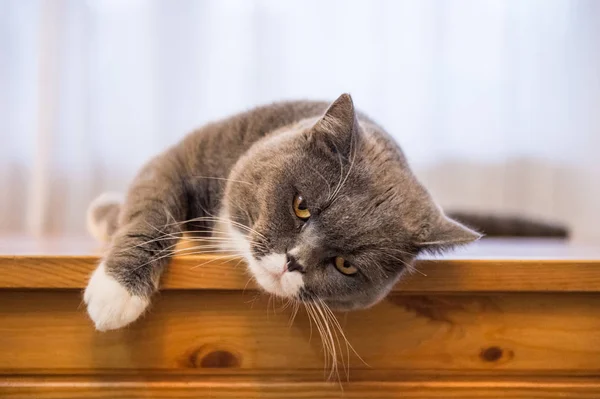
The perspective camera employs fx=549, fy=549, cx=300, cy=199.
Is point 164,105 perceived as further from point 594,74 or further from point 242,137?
point 594,74

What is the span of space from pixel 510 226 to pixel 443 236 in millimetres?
808

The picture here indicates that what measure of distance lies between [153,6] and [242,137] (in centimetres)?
76

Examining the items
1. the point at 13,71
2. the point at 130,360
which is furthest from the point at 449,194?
the point at 13,71

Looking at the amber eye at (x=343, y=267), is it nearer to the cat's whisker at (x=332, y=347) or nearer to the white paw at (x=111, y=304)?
the cat's whisker at (x=332, y=347)

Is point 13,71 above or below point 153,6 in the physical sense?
below

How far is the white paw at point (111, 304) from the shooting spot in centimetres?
80

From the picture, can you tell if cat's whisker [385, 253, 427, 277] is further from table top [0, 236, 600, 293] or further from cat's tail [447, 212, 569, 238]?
cat's tail [447, 212, 569, 238]

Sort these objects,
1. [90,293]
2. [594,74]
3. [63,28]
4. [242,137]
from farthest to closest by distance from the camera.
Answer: [594,74]
[63,28]
[242,137]
[90,293]

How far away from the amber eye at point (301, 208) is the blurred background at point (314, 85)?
83 cm

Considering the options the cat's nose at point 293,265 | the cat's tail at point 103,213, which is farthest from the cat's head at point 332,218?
the cat's tail at point 103,213

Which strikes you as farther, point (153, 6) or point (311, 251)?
point (153, 6)

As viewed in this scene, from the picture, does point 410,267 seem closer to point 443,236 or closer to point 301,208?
point 443,236

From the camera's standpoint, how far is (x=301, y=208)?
0.89 m

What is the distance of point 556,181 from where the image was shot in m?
1.77
